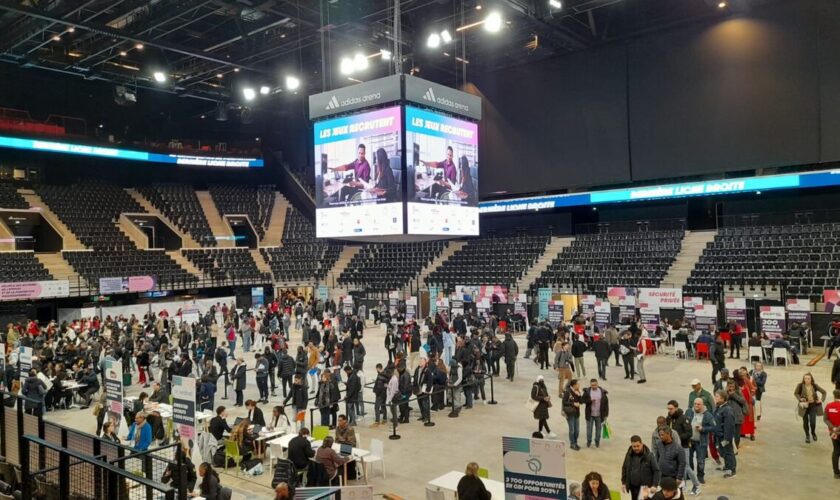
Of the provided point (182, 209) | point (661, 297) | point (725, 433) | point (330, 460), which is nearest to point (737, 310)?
point (661, 297)

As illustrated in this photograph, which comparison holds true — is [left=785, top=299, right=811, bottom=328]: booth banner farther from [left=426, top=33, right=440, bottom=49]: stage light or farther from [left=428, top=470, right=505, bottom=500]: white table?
[left=428, top=470, right=505, bottom=500]: white table

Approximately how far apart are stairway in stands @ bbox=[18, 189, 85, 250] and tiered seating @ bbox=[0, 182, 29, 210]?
55cm

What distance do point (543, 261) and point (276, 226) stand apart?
2336 centimetres

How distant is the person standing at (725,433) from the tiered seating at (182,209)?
3819 cm

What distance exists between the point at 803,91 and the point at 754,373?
2128cm

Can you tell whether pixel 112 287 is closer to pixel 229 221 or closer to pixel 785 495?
pixel 229 221

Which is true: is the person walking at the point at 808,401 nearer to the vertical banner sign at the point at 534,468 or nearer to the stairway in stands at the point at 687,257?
the vertical banner sign at the point at 534,468

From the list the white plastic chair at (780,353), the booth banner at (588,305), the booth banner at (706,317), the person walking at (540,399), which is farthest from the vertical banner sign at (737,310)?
the person walking at (540,399)

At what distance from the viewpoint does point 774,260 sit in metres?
25.1

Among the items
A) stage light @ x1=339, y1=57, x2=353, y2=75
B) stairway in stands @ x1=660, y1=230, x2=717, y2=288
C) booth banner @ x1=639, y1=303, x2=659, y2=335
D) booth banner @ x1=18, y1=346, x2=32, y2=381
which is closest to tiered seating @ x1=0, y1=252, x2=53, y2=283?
booth banner @ x1=18, y1=346, x2=32, y2=381

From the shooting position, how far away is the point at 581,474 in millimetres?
9734

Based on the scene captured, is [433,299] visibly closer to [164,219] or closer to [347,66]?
[347,66]

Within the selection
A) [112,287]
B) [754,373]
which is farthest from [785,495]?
[112,287]

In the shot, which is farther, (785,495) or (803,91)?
(803,91)
